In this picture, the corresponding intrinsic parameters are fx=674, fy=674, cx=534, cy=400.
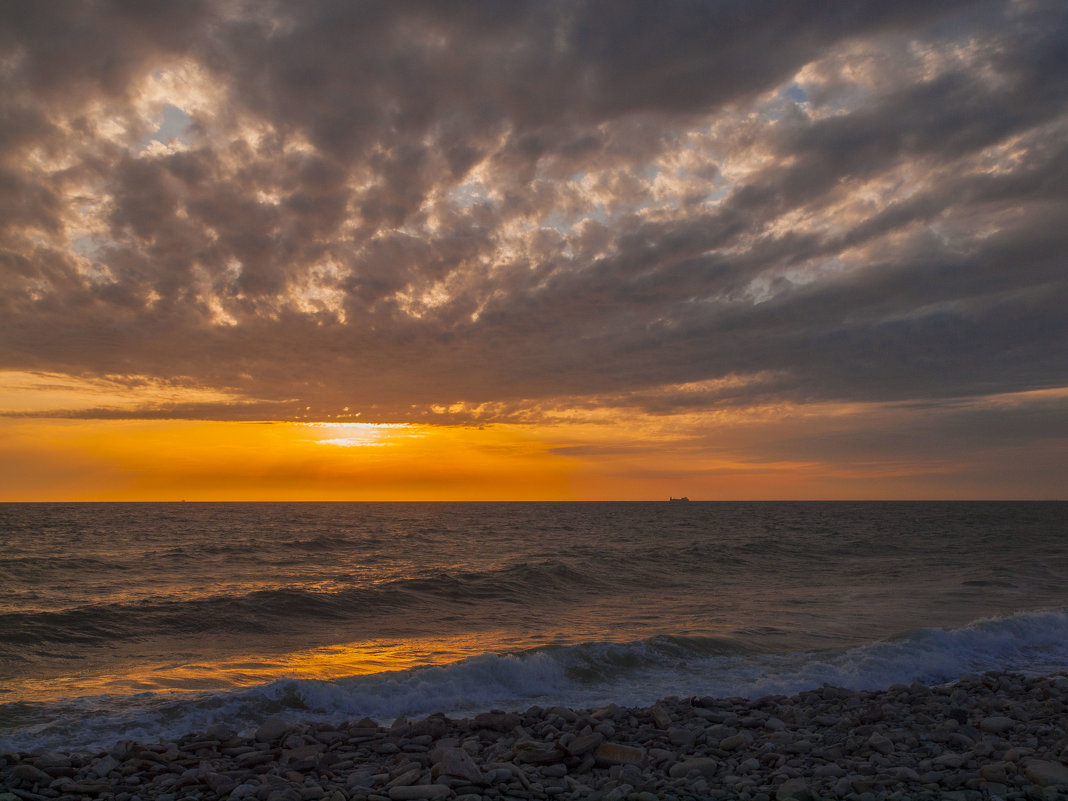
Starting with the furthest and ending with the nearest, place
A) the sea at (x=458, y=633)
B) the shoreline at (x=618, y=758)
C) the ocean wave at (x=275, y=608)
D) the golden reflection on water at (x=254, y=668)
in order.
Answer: the ocean wave at (x=275, y=608)
the golden reflection on water at (x=254, y=668)
the sea at (x=458, y=633)
the shoreline at (x=618, y=758)

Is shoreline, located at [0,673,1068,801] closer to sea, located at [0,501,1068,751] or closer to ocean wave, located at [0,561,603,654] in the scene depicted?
sea, located at [0,501,1068,751]

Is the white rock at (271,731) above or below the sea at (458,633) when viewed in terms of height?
above

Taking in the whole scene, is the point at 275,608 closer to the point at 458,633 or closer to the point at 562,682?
the point at 458,633

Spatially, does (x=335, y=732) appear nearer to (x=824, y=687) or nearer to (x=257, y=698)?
(x=257, y=698)

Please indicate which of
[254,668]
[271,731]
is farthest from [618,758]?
[254,668]

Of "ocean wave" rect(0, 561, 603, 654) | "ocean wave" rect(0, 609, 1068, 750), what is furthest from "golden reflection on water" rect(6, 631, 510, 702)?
"ocean wave" rect(0, 561, 603, 654)

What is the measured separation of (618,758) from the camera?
7.49m

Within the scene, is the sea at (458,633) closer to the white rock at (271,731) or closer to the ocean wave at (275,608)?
the ocean wave at (275,608)

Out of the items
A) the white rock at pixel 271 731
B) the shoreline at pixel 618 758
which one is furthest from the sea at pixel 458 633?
the shoreline at pixel 618 758

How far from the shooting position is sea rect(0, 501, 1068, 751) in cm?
1082

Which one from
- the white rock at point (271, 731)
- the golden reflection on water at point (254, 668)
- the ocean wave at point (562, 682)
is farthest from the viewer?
the golden reflection on water at point (254, 668)

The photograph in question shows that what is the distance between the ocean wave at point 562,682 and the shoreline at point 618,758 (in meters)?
1.24

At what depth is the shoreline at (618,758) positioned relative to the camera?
6.56 metres

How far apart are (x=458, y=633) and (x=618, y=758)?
405 inches
